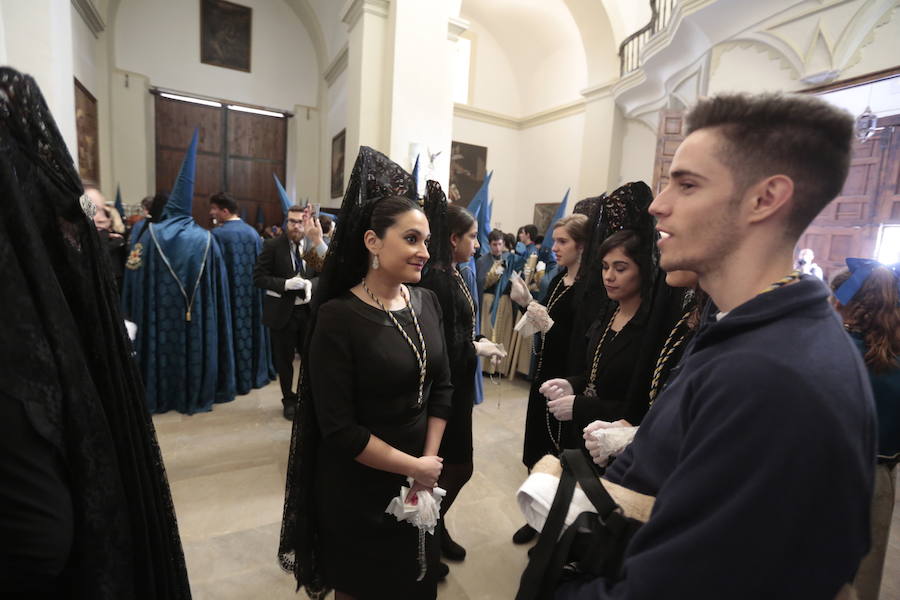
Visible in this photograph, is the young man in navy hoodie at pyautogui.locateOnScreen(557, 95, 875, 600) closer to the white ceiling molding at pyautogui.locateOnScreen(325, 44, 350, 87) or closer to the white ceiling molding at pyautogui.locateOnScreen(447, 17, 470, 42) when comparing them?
the white ceiling molding at pyautogui.locateOnScreen(447, 17, 470, 42)

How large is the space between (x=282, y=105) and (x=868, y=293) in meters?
11.3

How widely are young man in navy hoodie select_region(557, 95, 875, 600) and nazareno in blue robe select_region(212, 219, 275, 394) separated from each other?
14.7 ft

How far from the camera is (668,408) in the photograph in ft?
2.94

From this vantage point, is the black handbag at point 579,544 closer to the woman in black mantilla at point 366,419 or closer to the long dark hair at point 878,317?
the woman in black mantilla at point 366,419

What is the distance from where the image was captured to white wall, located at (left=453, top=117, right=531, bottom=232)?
13.8 metres

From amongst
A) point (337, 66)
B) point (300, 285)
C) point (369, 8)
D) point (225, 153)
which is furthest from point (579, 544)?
point (225, 153)

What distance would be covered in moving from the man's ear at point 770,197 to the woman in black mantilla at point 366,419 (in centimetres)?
116

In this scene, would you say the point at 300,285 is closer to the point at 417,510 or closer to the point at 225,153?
the point at 417,510

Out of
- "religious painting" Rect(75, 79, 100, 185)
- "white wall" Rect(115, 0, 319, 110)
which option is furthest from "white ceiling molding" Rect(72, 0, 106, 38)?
"religious painting" Rect(75, 79, 100, 185)

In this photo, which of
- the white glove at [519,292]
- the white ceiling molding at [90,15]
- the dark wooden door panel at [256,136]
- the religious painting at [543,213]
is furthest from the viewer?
the religious painting at [543,213]

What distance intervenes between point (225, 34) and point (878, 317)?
12049 mm

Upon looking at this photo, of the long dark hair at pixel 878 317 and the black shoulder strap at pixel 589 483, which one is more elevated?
the long dark hair at pixel 878 317

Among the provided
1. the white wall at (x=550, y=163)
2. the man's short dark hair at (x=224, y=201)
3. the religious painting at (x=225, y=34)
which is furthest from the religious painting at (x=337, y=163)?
the white wall at (x=550, y=163)

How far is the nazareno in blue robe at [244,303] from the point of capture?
454 cm
